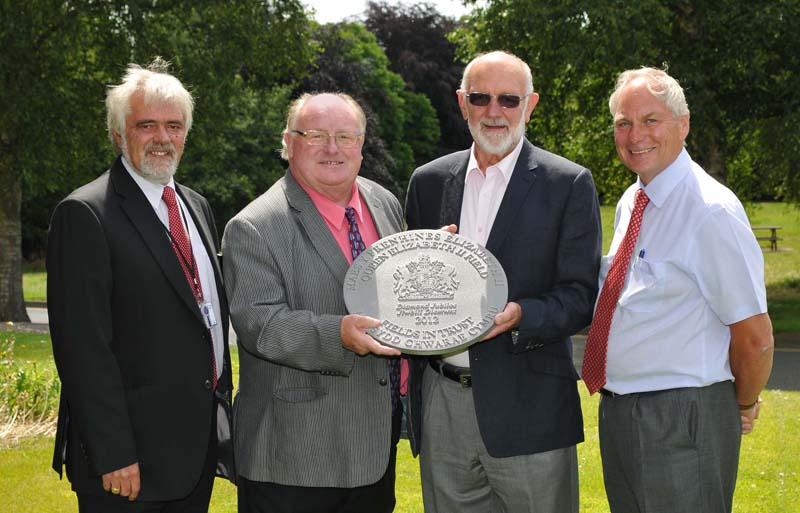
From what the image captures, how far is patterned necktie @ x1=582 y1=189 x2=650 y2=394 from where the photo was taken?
355 centimetres

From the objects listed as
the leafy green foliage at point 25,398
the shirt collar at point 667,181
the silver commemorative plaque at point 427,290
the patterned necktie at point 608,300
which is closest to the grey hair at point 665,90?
the shirt collar at point 667,181

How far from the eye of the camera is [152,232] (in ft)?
11.4

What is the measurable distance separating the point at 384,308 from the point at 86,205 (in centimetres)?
121

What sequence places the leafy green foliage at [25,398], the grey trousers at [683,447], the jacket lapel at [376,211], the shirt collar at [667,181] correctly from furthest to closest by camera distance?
1. the leafy green foliage at [25,398]
2. the jacket lapel at [376,211]
3. the shirt collar at [667,181]
4. the grey trousers at [683,447]

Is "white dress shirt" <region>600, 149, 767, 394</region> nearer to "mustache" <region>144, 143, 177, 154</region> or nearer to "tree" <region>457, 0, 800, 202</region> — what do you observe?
"mustache" <region>144, 143, 177, 154</region>

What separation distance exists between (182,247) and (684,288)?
6.71 feet

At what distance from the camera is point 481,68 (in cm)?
375

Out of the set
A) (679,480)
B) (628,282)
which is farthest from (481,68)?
(679,480)

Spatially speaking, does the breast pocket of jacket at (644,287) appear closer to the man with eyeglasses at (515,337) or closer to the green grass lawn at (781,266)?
the man with eyeglasses at (515,337)

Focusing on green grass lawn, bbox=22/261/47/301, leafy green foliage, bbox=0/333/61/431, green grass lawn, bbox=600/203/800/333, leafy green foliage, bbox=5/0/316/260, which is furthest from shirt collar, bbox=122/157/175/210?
green grass lawn, bbox=22/261/47/301

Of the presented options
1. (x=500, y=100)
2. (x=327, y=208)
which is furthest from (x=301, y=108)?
(x=500, y=100)

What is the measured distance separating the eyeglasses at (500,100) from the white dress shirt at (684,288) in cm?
67

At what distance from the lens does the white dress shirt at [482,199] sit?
12.3 feet

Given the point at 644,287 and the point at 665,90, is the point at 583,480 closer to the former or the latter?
the point at 644,287
